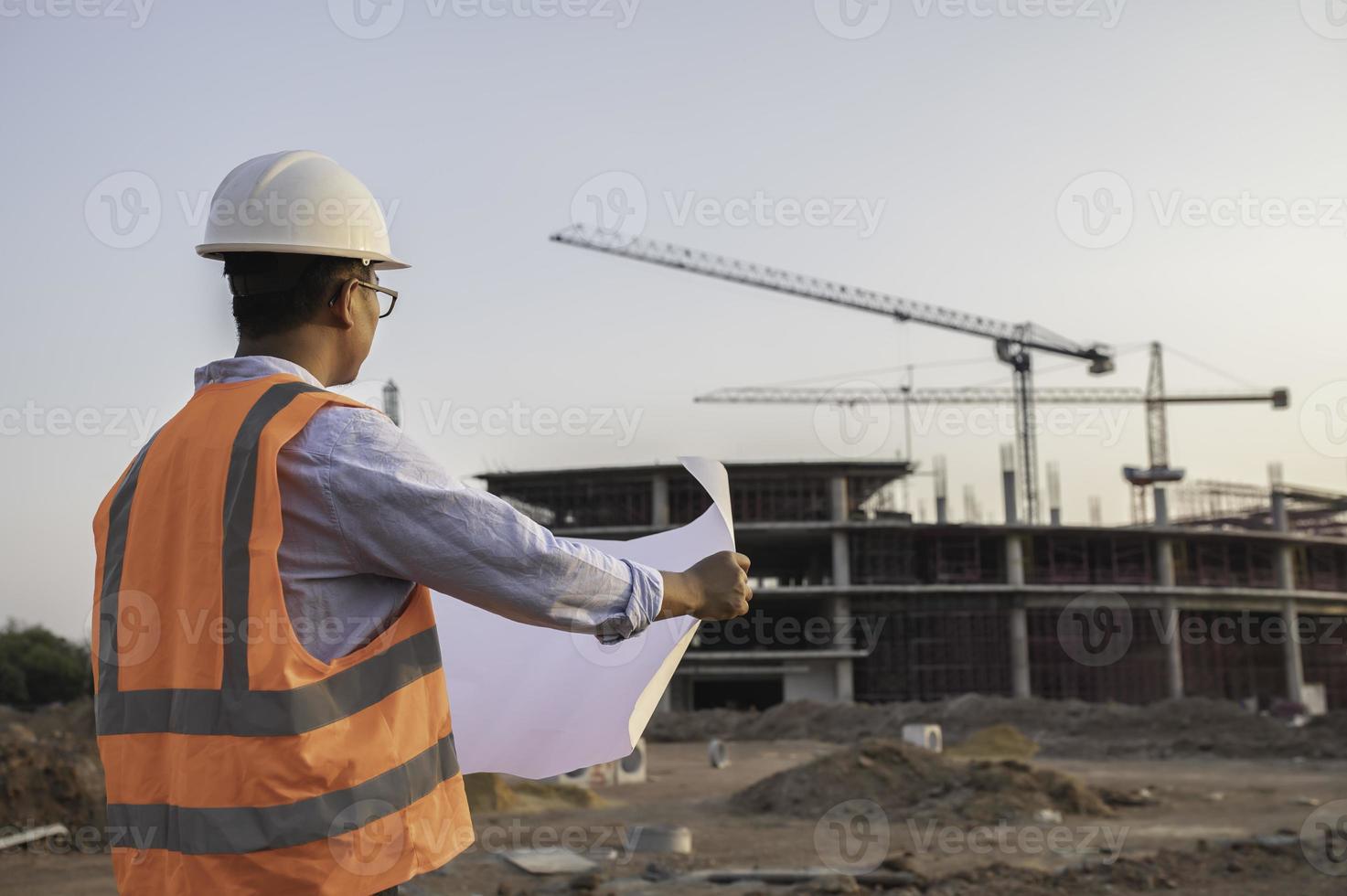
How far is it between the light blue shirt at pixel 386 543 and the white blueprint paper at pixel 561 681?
55 cm

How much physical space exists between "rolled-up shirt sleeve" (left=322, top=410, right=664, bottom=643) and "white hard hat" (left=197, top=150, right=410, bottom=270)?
339mm

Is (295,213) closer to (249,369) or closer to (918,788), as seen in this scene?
(249,369)

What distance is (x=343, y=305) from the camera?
6.08 feet

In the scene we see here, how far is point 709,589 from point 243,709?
0.73 metres

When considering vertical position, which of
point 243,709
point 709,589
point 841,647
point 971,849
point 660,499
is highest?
point 660,499

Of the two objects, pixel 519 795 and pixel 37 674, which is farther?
pixel 37 674

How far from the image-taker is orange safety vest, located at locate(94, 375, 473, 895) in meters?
1.50

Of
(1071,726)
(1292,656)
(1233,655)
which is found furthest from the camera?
(1292,656)

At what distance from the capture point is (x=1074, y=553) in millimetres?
49531

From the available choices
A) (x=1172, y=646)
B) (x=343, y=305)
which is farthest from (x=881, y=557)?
(x=343, y=305)

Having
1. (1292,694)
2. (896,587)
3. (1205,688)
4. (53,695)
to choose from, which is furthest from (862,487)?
(53,695)

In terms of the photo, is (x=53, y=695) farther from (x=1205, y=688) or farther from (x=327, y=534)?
(x=327, y=534)

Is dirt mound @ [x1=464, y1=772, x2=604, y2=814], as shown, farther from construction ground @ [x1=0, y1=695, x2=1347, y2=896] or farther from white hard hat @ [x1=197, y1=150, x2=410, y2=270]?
white hard hat @ [x1=197, y1=150, x2=410, y2=270]

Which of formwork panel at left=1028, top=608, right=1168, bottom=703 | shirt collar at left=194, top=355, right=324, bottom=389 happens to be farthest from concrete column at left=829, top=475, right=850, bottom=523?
shirt collar at left=194, top=355, right=324, bottom=389
